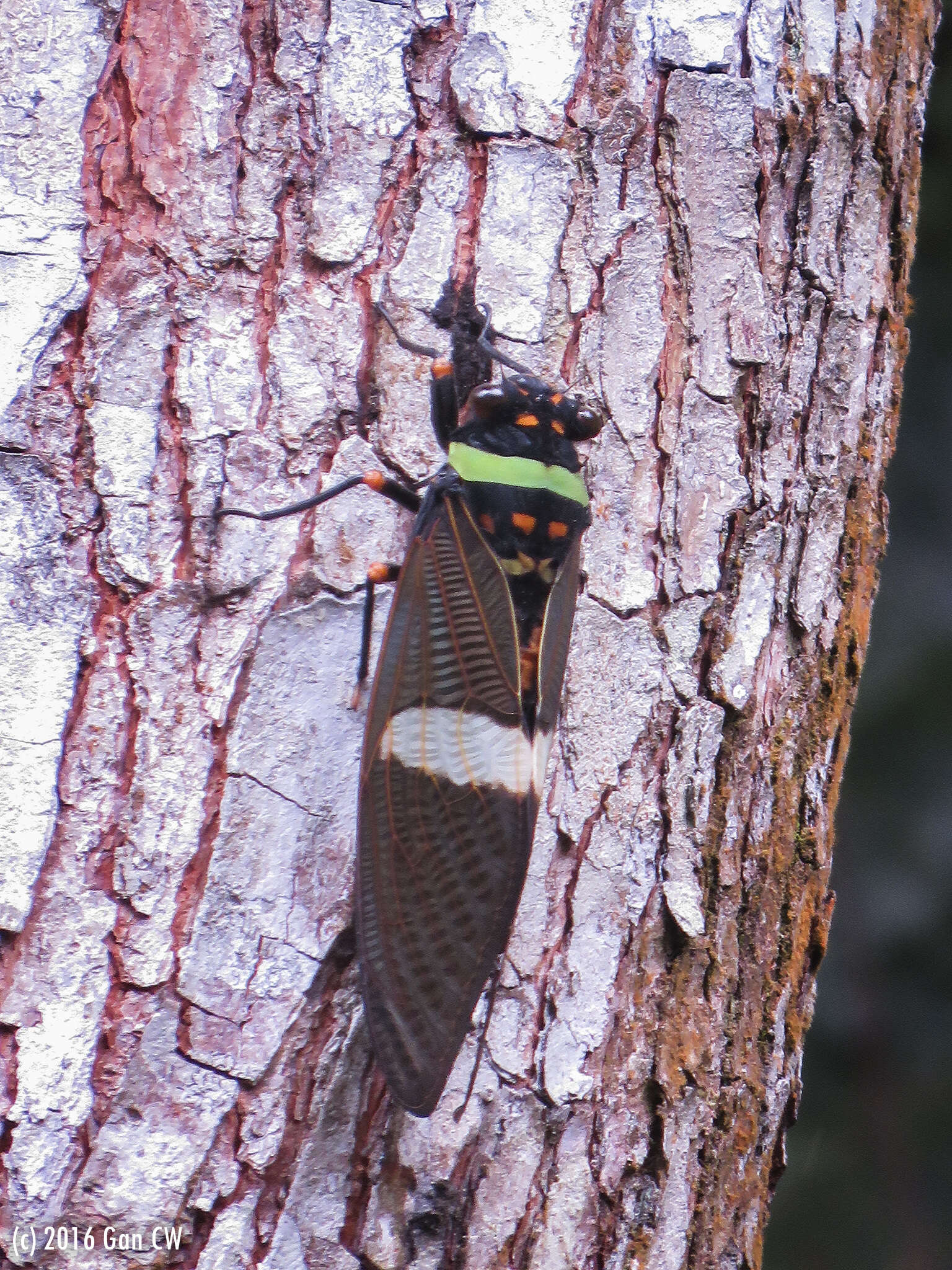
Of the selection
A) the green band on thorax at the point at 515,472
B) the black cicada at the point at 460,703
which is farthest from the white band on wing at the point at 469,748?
the green band on thorax at the point at 515,472

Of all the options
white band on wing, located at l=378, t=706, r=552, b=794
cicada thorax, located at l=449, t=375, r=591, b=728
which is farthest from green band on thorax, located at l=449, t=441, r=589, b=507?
white band on wing, located at l=378, t=706, r=552, b=794

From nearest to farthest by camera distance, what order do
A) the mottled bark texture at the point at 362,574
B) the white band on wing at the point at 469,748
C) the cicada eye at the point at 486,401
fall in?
the mottled bark texture at the point at 362,574
the white band on wing at the point at 469,748
the cicada eye at the point at 486,401

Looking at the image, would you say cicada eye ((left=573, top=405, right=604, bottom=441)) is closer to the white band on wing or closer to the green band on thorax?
the green band on thorax

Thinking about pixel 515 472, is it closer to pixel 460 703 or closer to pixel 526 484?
pixel 526 484

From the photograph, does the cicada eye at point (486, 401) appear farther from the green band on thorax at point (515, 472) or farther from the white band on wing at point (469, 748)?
the white band on wing at point (469, 748)

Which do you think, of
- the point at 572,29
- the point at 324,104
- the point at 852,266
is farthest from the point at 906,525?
the point at 324,104

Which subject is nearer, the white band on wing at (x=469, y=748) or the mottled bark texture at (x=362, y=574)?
the mottled bark texture at (x=362, y=574)

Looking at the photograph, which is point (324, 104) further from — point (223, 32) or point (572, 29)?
point (572, 29)

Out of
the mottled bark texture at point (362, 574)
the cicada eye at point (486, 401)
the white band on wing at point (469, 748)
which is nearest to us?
the mottled bark texture at point (362, 574)
